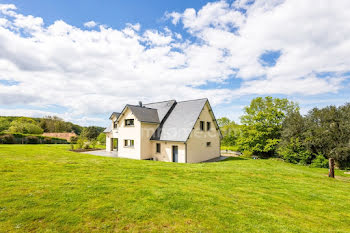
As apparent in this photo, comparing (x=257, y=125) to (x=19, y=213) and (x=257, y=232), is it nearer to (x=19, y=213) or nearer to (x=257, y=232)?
(x=257, y=232)

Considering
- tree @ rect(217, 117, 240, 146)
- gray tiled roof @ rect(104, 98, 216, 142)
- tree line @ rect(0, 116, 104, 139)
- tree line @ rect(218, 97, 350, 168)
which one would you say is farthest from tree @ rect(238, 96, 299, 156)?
tree line @ rect(0, 116, 104, 139)

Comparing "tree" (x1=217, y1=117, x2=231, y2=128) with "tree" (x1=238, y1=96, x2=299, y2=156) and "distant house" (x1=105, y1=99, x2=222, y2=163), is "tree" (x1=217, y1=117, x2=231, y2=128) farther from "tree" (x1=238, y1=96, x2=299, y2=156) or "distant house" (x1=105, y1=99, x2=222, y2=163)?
"distant house" (x1=105, y1=99, x2=222, y2=163)

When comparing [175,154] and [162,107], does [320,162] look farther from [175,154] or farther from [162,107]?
[162,107]

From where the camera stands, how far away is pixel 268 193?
8.68 m

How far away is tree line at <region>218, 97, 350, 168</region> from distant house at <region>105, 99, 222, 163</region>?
9749 millimetres

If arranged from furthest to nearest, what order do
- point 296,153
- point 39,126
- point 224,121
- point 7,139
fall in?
point 39,126 → point 224,121 → point 7,139 → point 296,153

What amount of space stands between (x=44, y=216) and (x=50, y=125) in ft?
248

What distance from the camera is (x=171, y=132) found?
2008cm

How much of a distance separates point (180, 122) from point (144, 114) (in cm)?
479

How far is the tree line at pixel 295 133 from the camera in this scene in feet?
70.6

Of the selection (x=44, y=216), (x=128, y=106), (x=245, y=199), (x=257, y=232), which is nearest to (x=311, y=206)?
(x=245, y=199)

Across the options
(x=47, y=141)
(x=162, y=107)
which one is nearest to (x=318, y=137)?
(x=162, y=107)

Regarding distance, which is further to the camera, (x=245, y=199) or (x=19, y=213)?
(x=245, y=199)

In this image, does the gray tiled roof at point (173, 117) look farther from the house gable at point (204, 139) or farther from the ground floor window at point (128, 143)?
the ground floor window at point (128, 143)
